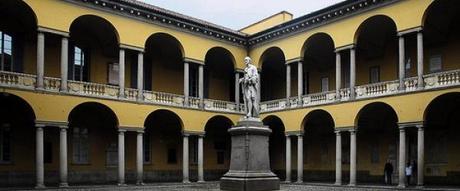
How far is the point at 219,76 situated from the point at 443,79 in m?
17.7

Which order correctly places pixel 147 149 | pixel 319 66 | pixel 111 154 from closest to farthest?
pixel 111 154 < pixel 147 149 < pixel 319 66

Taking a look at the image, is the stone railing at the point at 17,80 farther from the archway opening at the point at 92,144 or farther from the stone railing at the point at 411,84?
the stone railing at the point at 411,84

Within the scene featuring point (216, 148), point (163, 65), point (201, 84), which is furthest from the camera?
point (216, 148)

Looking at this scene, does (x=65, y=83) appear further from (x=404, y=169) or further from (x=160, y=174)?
(x=404, y=169)

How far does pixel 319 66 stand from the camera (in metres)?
35.0

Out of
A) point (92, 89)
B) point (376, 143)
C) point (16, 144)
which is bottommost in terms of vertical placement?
point (376, 143)

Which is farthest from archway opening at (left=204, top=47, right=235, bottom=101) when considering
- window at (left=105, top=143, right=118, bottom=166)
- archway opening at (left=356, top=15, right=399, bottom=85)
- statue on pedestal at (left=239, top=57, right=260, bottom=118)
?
statue on pedestal at (left=239, top=57, right=260, bottom=118)

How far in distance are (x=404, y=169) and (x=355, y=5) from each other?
9514 mm

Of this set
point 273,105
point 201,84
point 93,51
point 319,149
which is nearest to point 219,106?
point 201,84

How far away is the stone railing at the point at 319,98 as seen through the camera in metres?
30.1

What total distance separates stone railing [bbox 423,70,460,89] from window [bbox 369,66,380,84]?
6.43m

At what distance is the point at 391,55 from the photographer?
30562 mm

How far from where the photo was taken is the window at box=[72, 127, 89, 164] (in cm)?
2982

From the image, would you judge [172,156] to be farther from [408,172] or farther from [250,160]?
[250,160]
